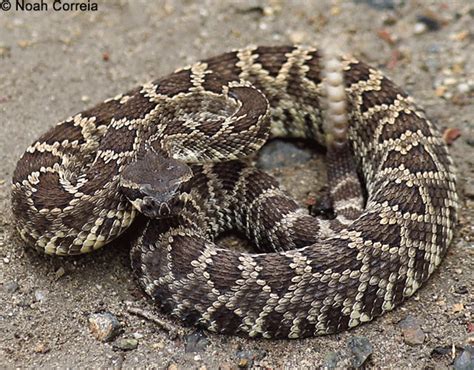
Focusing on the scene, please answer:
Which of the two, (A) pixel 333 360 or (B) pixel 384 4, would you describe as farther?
(B) pixel 384 4

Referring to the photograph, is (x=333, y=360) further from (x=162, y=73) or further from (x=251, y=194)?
(x=162, y=73)

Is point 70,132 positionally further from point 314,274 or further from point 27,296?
point 314,274

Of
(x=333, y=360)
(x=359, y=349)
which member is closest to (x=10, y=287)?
(x=333, y=360)

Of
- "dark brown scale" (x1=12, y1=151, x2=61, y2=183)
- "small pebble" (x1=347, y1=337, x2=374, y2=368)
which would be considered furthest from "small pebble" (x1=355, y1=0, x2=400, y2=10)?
"small pebble" (x1=347, y1=337, x2=374, y2=368)

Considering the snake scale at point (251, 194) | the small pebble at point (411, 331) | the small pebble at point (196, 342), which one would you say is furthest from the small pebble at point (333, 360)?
the small pebble at point (196, 342)

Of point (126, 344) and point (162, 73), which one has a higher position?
point (162, 73)

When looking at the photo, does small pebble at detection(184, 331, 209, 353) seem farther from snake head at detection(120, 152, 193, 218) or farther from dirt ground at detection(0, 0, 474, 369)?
snake head at detection(120, 152, 193, 218)

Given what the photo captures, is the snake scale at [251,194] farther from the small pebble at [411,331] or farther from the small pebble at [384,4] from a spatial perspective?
the small pebble at [384,4]
